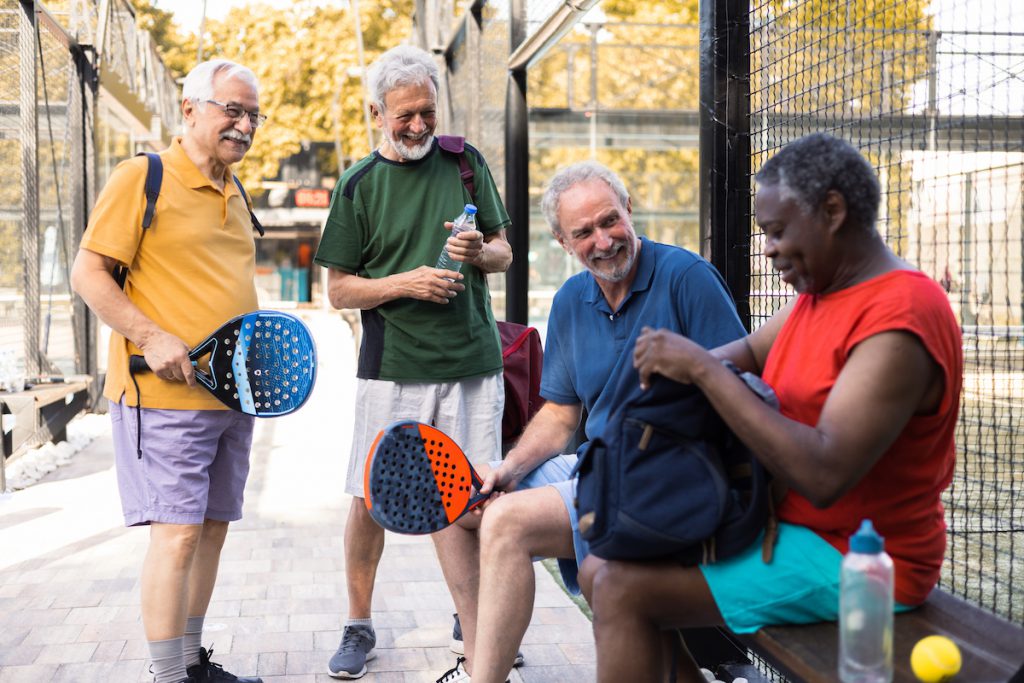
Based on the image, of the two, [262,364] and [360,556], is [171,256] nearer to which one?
[262,364]

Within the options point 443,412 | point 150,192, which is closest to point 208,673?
point 443,412

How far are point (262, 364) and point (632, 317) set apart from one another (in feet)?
4.13

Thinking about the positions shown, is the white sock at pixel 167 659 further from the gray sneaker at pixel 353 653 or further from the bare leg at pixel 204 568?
the gray sneaker at pixel 353 653

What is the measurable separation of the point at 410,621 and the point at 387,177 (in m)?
1.91

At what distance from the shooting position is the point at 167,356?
3457mm

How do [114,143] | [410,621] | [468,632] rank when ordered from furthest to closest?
[114,143], [410,621], [468,632]

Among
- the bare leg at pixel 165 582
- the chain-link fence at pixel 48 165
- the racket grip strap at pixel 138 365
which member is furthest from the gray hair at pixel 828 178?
the chain-link fence at pixel 48 165

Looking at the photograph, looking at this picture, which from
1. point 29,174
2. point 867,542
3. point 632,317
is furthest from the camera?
point 29,174

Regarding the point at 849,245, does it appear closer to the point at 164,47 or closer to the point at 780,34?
the point at 780,34

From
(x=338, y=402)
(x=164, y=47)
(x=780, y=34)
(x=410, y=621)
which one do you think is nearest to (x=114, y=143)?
(x=338, y=402)

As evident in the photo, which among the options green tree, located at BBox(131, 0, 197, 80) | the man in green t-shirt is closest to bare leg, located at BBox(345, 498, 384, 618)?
the man in green t-shirt

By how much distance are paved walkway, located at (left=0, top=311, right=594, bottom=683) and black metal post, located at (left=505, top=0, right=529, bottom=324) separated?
1.62 meters

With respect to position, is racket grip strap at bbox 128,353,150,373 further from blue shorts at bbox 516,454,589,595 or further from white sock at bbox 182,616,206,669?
blue shorts at bbox 516,454,589,595

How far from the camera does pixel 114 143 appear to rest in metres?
16.2
